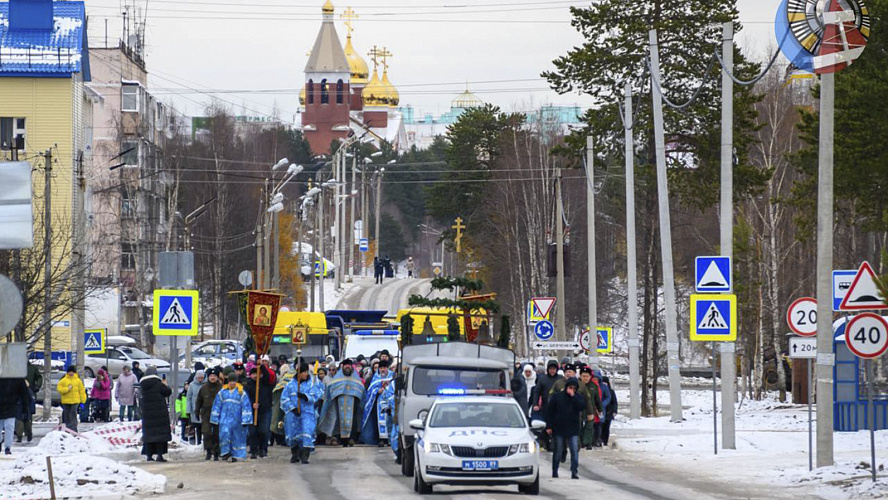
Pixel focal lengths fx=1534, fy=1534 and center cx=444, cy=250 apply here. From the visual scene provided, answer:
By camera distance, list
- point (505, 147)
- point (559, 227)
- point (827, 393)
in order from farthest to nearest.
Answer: point (505, 147) → point (559, 227) → point (827, 393)

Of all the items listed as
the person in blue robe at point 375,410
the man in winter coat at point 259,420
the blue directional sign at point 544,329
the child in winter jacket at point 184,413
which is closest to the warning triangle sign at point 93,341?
the child in winter jacket at point 184,413

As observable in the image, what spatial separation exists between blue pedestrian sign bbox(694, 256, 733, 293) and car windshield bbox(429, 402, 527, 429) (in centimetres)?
617

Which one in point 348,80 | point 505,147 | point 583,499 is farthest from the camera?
point 348,80

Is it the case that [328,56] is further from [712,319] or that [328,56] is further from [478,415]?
[478,415]

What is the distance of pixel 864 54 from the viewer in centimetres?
3525

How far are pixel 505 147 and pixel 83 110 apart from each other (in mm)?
23387

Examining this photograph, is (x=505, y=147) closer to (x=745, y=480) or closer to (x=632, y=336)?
(x=632, y=336)

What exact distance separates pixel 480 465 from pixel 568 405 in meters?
4.12

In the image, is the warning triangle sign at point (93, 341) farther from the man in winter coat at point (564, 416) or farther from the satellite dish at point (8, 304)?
the satellite dish at point (8, 304)

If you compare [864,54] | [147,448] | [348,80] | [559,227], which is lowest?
[147,448]

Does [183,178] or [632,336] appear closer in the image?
[632,336]

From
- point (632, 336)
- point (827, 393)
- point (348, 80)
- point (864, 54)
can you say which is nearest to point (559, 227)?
point (632, 336)

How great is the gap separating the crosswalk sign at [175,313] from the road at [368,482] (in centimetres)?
230

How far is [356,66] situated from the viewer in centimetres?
19238
